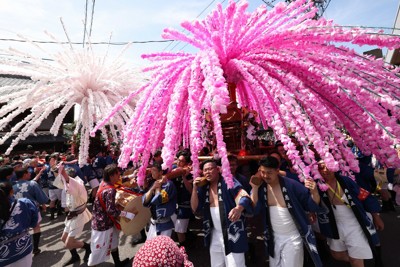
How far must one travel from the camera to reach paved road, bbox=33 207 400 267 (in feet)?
11.9

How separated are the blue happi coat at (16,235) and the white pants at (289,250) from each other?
11.0 feet

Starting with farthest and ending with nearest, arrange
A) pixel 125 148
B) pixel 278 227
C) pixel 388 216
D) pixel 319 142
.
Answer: pixel 388 216 → pixel 278 227 → pixel 125 148 → pixel 319 142

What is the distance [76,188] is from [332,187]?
4.10m

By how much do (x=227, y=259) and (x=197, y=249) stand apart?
1799mm

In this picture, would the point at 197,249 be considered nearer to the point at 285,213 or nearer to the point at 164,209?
the point at 164,209

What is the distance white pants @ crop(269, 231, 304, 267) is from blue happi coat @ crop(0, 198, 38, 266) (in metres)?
3.34

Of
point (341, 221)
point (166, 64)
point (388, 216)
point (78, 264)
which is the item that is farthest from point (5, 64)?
point (388, 216)

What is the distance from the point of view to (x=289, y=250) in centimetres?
260

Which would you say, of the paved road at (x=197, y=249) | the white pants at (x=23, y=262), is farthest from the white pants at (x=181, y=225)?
the white pants at (x=23, y=262)

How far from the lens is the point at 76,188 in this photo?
14.3 ft

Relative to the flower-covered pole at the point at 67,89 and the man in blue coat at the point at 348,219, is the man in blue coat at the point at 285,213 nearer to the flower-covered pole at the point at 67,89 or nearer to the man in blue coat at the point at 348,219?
the man in blue coat at the point at 348,219

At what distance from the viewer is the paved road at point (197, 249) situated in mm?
3619

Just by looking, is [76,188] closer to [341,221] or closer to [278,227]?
[278,227]

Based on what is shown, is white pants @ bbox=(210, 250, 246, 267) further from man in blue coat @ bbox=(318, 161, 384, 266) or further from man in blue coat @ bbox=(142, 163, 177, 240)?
man in blue coat @ bbox=(318, 161, 384, 266)
